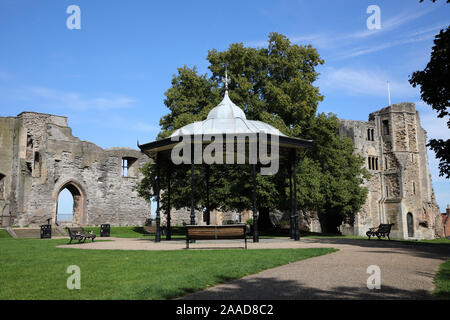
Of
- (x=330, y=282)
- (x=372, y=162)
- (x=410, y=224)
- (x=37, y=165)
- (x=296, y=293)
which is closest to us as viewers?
(x=296, y=293)

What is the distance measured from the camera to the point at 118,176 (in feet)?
118

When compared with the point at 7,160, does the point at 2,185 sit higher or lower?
lower

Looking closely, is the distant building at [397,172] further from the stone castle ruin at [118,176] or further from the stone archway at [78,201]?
the stone archway at [78,201]

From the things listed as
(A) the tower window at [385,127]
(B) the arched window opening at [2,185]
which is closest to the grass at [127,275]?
(B) the arched window opening at [2,185]

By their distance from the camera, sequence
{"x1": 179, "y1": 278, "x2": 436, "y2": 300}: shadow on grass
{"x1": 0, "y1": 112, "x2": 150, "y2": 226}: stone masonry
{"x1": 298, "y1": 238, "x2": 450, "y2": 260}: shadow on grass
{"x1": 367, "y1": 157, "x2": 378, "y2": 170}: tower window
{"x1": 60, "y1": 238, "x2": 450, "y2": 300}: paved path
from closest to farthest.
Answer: {"x1": 179, "y1": 278, "x2": 436, "y2": 300}: shadow on grass, {"x1": 60, "y1": 238, "x2": 450, "y2": 300}: paved path, {"x1": 298, "y1": 238, "x2": 450, "y2": 260}: shadow on grass, {"x1": 0, "y1": 112, "x2": 150, "y2": 226}: stone masonry, {"x1": 367, "y1": 157, "x2": 378, "y2": 170}: tower window

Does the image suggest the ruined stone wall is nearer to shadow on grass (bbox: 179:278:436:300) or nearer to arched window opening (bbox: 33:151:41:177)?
arched window opening (bbox: 33:151:41:177)

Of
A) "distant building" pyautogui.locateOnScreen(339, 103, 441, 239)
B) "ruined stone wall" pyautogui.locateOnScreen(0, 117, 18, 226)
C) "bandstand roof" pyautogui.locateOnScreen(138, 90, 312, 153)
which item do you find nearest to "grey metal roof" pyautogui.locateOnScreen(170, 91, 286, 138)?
"bandstand roof" pyautogui.locateOnScreen(138, 90, 312, 153)

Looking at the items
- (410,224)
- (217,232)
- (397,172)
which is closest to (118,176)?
(217,232)

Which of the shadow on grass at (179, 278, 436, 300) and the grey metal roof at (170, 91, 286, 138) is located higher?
the grey metal roof at (170, 91, 286, 138)

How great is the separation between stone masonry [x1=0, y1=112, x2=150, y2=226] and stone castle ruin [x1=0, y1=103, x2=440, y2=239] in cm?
7

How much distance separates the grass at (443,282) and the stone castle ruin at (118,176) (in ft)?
77.3

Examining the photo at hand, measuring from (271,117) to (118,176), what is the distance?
19.2 meters

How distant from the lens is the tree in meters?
11.9

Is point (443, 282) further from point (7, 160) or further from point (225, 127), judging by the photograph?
point (7, 160)
